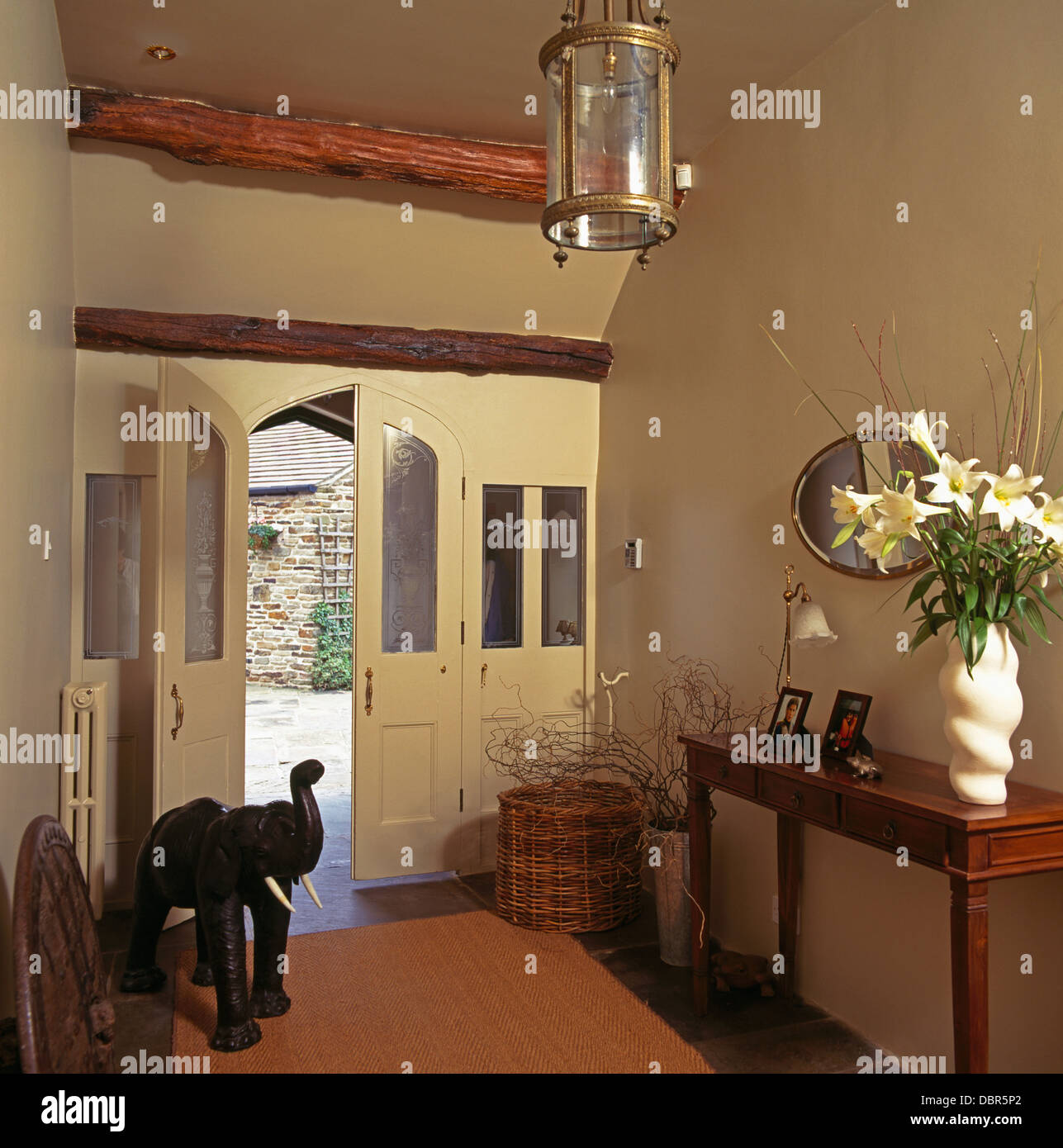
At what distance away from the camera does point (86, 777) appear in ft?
13.6

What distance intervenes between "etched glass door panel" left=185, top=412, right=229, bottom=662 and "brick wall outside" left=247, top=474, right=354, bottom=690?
6.75m

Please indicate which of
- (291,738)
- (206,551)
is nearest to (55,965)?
(206,551)

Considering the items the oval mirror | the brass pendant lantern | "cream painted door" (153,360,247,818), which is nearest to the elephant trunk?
"cream painted door" (153,360,247,818)

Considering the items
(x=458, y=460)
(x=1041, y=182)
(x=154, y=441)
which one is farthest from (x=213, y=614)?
(x=1041, y=182)

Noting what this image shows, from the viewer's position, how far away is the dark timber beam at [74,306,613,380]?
15.1 ft

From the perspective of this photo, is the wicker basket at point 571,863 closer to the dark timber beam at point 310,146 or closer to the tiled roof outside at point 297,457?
the dark timber beam at point 310,146

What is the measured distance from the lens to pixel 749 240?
13.1ft

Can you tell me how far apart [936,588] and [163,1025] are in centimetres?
296

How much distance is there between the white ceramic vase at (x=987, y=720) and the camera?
2.44 meters

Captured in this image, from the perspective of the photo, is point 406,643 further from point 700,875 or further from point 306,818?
point 700,875

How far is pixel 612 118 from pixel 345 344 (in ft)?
9.84

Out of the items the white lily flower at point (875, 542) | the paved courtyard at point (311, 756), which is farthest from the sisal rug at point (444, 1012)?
the white lily flower at point (875, 542)

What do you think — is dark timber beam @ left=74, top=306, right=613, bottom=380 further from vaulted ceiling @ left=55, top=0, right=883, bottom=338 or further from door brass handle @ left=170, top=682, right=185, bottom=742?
door brass handle @ left=170, top=682, right=185, bottom=742
